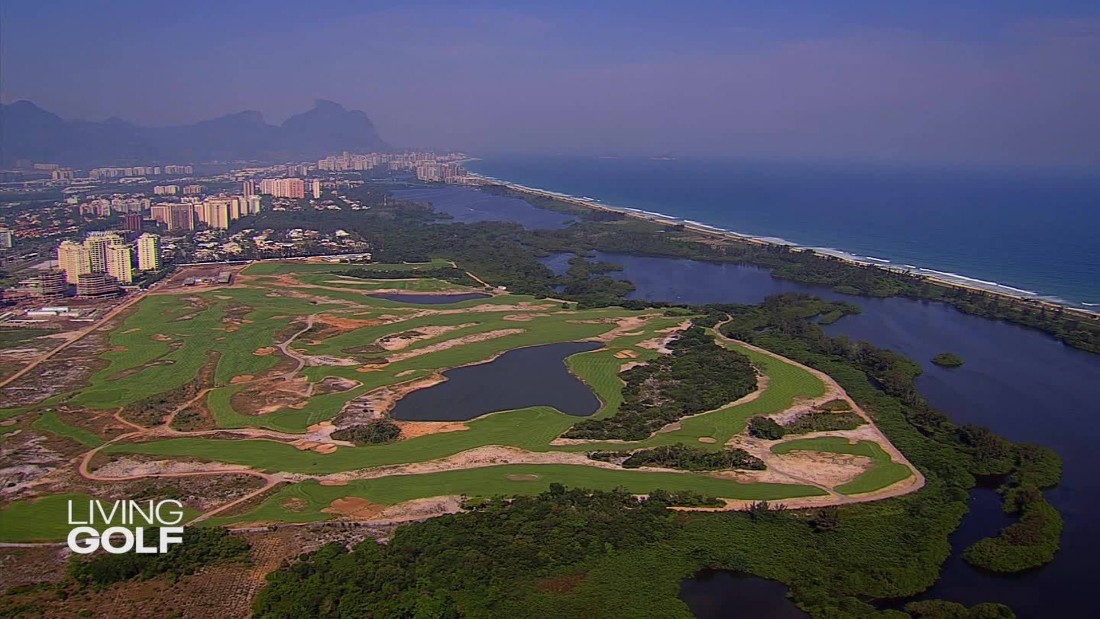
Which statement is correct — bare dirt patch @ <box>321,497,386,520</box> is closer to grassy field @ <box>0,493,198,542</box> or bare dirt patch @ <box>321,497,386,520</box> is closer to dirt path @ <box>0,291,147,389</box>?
grassy field @ <box>0,493,198,542</box>

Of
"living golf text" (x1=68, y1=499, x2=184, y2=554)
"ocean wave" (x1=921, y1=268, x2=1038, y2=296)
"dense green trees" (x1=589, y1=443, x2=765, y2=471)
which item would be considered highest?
"ocean wave" (x1=921, y1=268, x2=1038, y2=296)

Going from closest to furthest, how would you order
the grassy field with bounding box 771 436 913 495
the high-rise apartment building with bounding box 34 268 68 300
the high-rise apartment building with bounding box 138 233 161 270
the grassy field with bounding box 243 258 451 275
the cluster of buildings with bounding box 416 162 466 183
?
the grassy field with bounding box 771 436 913 495, the high-rise apartment building with bounding box 34 268 68 300, the high-rise apartment building with bounding box 138 233 161 270, the grassy field with bounding box 243 258 451 275, the cluster of buildings with bounding box 416 162 466 183

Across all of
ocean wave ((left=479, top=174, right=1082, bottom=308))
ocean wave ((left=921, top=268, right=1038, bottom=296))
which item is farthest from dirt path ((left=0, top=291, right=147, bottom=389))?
ocean wave ((left=921, top=268, right=1038, bottom=296))

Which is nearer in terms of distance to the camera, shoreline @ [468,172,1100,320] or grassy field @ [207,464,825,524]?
grassy field @ [207,464,825,524]

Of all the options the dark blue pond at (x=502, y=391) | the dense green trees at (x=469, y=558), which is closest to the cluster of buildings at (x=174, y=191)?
the dark blue pond at (x=502, y=391)

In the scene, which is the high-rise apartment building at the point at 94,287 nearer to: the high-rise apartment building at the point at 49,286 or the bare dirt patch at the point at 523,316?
the high-rise apartment building at the point at 49,286

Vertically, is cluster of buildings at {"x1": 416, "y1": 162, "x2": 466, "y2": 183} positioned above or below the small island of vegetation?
above

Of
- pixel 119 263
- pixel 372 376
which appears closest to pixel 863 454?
pixel 372 376
